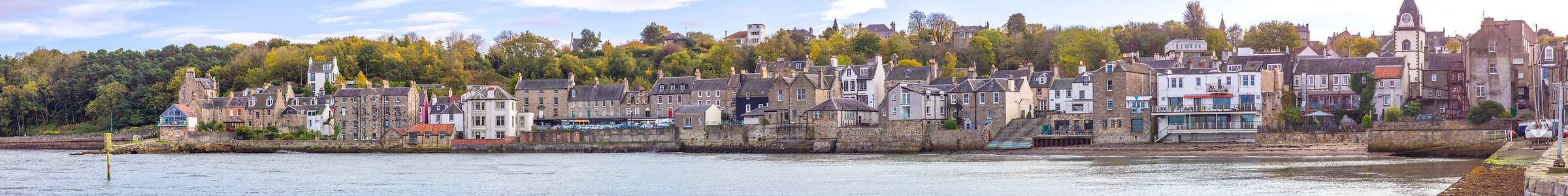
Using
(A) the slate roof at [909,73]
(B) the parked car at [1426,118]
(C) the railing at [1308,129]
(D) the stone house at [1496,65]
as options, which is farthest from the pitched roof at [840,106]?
(D) the stone house at [1496,65]

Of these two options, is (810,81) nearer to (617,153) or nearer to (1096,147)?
(617,153)

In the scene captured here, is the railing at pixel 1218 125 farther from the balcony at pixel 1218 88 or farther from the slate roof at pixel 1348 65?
the slate roof at pixel 1348 65

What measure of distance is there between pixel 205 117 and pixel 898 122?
128 ft

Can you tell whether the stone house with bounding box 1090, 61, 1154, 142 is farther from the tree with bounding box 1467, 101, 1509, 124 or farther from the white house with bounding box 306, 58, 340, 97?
the white house with bounding box 306, 58, 340, 97

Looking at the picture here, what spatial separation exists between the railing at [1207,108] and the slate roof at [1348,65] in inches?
244

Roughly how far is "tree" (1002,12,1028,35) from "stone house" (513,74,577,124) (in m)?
40.0

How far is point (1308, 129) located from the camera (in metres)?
61.9

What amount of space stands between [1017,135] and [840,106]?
26.8ft

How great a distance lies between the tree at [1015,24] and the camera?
114m

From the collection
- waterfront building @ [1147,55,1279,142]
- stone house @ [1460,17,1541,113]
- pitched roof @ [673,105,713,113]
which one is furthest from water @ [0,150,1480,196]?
stone house @ [1460,17,1541,113]

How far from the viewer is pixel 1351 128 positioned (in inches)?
2459

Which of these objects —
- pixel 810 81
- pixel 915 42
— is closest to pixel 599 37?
pixel 915 42

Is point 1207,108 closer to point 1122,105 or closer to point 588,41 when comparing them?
point 1122,105

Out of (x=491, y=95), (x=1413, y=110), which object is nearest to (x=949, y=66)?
(x=491, y=95)
